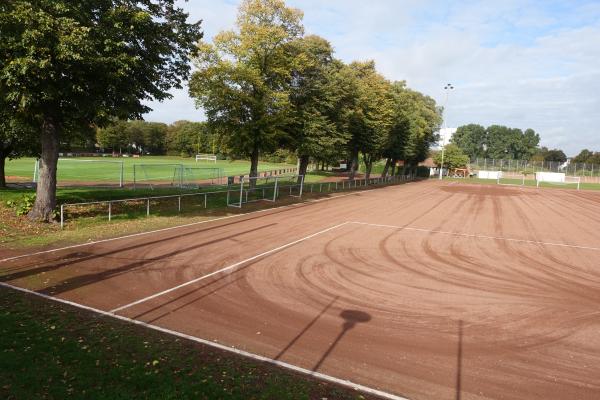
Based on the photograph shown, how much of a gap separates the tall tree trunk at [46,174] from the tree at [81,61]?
1.4 inches

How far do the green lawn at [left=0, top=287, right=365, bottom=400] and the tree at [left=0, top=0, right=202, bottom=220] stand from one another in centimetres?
893

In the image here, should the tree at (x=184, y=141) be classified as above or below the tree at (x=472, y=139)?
below

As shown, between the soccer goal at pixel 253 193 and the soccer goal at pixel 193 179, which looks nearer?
the soccer goal at pixel 253 193

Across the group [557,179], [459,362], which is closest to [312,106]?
[459,362]

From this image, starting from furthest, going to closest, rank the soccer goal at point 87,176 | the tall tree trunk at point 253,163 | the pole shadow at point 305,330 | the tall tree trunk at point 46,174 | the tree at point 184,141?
the tree at point 184,141 < the soccer goal at point 87,176 < the tall tree trunk at point 253,163 < the tall tree trunk at point 46,174 < the pole shadow at point 305,330

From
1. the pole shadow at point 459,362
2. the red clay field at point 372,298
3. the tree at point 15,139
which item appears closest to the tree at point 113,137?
the tree at point 15,139

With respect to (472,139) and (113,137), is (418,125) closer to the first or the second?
(113,137)

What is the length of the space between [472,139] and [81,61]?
538 feet

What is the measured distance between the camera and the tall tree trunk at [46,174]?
1658cm

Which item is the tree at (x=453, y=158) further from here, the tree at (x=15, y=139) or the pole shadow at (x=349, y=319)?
the pole shadow at (x=349, y=319)

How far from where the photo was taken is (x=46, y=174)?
54.9 ft

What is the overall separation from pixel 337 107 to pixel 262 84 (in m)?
11.0

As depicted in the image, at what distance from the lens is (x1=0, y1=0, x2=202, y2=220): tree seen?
41.6ft

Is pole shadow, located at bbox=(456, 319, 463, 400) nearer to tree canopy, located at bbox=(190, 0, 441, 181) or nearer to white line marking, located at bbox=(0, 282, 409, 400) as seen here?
white line marking, located at bbox=(0, 282, 409, 400)
